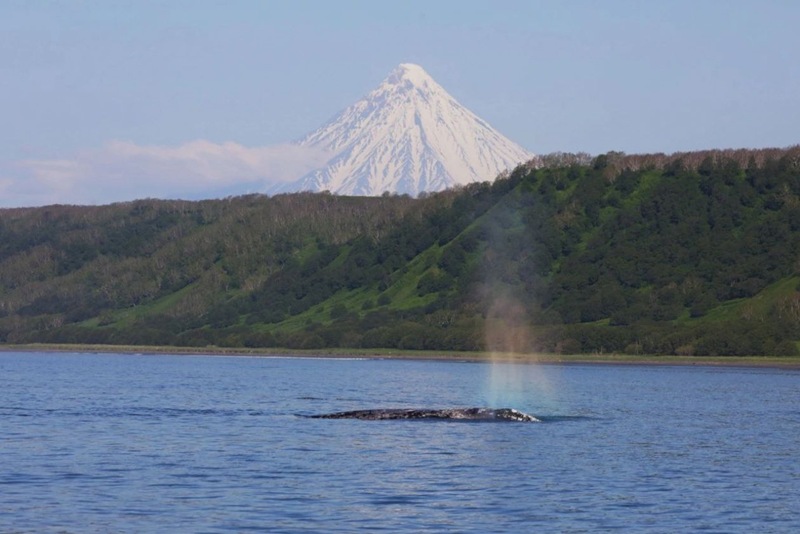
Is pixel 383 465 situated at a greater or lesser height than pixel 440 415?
lesser

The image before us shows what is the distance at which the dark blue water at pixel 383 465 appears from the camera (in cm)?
4784

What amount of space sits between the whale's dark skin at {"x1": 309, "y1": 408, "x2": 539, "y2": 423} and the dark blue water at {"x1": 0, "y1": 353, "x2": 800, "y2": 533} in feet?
6.80

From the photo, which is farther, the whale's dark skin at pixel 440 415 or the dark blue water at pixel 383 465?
the whale's dark skin at pixel 440 415

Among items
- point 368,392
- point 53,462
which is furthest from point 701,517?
point 368,392

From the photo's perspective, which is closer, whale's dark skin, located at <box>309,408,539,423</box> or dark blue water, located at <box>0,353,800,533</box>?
dark blue water, located at <box>0,353,800,533</box>

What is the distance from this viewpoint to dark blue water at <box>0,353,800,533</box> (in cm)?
4784

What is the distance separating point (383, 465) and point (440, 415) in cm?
2692

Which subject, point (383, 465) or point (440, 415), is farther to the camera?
point (440, 415)

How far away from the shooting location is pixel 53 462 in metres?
61.9

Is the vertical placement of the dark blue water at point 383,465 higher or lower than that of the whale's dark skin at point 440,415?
lower

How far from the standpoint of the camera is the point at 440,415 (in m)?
89.4

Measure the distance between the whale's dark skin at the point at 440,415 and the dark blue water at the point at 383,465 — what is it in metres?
2.07

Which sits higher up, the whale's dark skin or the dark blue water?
the whale's dark skin

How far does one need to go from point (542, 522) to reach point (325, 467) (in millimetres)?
16734
